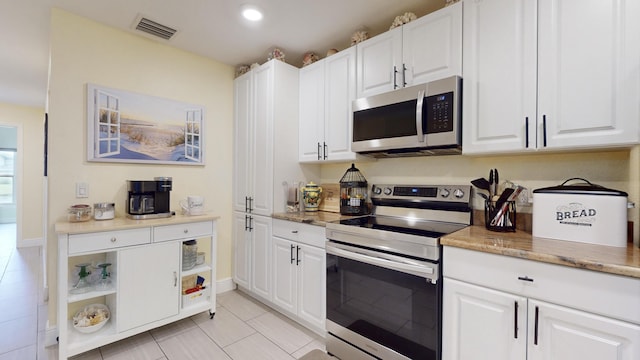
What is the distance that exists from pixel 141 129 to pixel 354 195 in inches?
79.1

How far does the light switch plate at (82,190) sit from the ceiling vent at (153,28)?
54.5 inches

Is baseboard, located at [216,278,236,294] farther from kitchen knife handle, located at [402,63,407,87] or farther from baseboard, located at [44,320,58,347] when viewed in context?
kitchen knife handle, located at [402,63,407,87]

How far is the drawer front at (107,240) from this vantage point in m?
1.87

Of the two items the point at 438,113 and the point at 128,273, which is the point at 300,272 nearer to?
the point at 128,273

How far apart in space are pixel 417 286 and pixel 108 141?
2630 mm

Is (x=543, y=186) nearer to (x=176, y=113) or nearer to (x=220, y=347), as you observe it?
(x=220, y=347)

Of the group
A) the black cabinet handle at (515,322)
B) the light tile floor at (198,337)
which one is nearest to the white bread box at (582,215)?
the black cabinet handle at (515,322)

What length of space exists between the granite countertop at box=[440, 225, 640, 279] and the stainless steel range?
176mm

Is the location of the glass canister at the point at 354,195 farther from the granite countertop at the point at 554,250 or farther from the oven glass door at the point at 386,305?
the granite countertop at the point at 554,250

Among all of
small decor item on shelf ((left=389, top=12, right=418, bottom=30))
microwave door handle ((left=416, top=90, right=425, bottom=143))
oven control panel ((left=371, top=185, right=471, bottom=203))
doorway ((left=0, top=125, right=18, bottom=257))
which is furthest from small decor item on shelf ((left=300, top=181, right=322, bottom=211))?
doorway ((left=0, top=125, right=18, bottom=257))

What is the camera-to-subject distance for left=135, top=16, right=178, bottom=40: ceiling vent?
229 centimetres

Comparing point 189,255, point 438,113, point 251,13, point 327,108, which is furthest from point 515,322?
point 251,13

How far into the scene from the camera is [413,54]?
1.95 meters

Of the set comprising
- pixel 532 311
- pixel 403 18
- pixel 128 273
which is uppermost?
pixel 403 18
